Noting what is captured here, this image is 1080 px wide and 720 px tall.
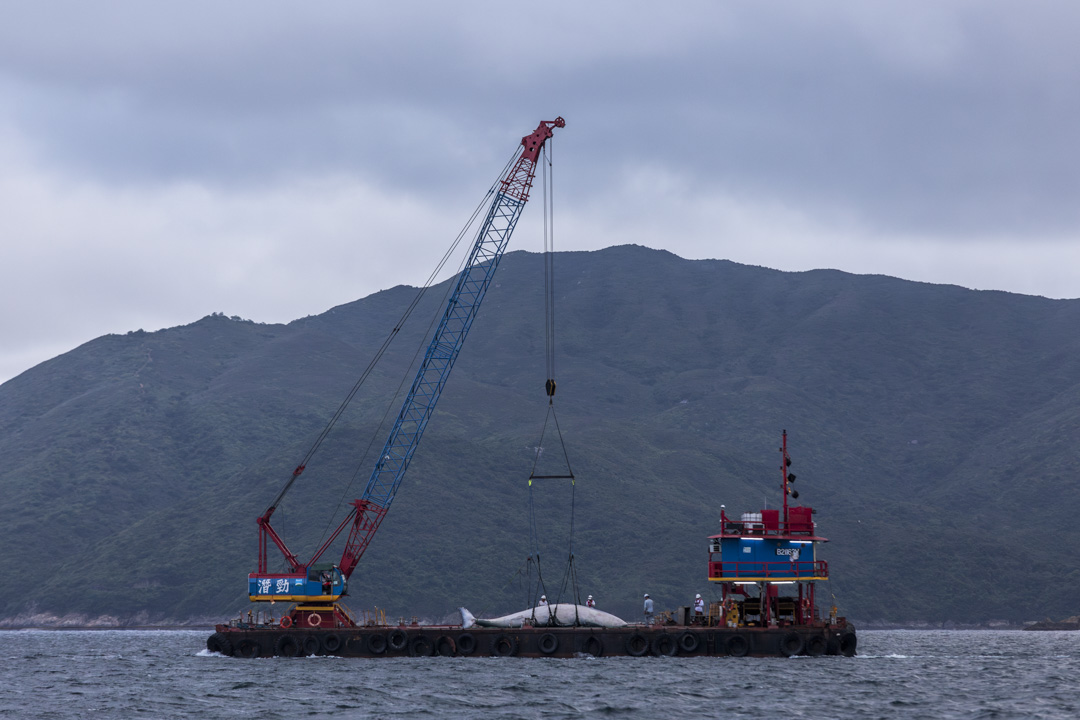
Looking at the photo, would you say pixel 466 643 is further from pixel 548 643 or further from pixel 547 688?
pixel 547 688

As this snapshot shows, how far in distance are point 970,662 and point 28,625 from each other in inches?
5863

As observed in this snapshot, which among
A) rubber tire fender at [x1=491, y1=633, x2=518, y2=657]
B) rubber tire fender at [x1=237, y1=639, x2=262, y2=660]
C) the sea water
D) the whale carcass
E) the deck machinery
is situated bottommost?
the sea water

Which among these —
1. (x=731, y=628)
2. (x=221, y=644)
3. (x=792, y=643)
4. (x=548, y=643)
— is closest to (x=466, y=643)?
(x=548, y=643)

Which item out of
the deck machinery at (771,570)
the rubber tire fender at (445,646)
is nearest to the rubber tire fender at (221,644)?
the rubber tire fender at (445,646)

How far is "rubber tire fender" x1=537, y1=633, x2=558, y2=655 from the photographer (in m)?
65.0

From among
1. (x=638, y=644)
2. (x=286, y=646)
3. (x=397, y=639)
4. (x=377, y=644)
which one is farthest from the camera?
(x=286, y=646)

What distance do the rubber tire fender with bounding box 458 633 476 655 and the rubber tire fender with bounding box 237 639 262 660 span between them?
10.8 metres

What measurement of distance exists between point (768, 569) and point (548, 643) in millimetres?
10675

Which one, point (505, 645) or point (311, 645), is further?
point (311, 645)

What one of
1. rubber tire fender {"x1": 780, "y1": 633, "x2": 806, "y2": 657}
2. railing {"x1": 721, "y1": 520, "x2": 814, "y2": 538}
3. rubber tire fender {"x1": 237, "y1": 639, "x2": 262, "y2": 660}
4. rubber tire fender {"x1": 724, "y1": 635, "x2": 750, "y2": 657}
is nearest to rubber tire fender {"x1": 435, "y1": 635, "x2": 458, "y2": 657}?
rubber tire fender {"x1": 237, "y1": 639, "x2": 262, "y2": 660}

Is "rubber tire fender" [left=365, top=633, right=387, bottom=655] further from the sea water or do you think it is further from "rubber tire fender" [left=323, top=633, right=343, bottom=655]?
"rubber tire fender" [left=323, top=633, right=343, bottom=655]

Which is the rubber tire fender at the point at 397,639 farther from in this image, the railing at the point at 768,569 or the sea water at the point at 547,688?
the railing at the point at 768,569

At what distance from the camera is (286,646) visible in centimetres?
→ 6925

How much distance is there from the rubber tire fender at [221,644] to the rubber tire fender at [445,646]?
438 inches
